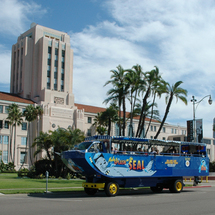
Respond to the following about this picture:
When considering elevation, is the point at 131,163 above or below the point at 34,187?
above

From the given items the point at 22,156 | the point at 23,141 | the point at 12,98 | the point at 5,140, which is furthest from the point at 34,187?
the point at 12,98

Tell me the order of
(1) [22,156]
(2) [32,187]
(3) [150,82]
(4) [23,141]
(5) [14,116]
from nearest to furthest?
(2) [32,187] → (3) [150,82] → (5) [14,116] → (1) [22,156] → (4) [23,141]

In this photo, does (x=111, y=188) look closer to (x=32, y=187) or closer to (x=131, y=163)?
(x=131, y=163)

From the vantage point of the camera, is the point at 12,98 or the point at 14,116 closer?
the point at 14,116

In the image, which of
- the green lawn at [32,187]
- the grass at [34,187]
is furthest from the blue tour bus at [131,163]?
the green lawn at [32,187]

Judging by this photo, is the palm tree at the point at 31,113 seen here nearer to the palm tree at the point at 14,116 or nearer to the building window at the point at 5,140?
the palm tree at the point at 14,116

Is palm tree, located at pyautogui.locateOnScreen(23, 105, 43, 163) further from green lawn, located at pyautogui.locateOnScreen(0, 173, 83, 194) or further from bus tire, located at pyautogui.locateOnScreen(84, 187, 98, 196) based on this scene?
bus tire, located at pyautogui.locateOnScreen(84, 187, 98, 196)

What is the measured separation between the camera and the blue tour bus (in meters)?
17.0

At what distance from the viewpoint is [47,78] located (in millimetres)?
73438

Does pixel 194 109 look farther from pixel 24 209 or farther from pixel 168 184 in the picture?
pixel 24 209

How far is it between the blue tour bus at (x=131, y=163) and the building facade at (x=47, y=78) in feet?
159

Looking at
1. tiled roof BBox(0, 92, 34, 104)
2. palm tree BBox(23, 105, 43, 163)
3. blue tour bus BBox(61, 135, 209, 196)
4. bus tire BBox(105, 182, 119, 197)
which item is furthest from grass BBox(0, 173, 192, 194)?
tiled roof BBox(0, 92, 34, 104)

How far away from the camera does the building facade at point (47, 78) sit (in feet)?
228

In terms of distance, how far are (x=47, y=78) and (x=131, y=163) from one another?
2306 inches
